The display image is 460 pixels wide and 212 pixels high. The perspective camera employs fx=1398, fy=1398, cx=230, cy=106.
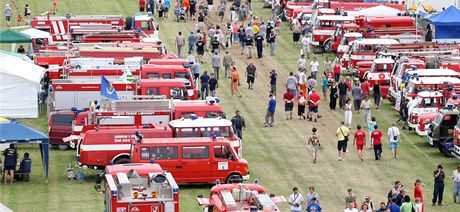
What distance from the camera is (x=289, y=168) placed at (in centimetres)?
4444

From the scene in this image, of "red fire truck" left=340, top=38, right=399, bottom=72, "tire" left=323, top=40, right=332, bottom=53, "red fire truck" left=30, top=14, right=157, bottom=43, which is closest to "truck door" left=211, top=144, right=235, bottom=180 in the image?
"red fire truck" left=340, top=38, right=399, bottom=72

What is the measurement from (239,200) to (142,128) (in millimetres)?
10231

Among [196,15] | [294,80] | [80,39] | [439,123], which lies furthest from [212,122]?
[196,15]

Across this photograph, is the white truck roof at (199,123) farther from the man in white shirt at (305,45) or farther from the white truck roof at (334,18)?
the white truck roof at (334,18)

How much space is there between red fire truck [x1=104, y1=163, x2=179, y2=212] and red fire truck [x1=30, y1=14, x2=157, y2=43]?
100 ft

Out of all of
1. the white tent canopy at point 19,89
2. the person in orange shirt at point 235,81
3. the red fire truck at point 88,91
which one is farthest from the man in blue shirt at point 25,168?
the person in orange shirt at point 235,81

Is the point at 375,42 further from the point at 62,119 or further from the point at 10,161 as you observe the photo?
the point at 10,161

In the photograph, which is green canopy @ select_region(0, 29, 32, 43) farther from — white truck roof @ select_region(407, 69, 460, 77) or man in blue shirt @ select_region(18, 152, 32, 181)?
man in blue shirt @ select_region(18, 152, 32, 181)

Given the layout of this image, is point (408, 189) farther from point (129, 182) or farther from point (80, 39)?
point (80, 39)

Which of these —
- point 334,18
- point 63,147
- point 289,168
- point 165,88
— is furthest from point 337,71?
point 63,147

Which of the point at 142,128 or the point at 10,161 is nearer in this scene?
the point at 10,161

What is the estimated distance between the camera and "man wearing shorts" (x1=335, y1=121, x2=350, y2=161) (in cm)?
4481

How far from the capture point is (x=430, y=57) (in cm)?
5684

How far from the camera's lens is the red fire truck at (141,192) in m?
32.9
